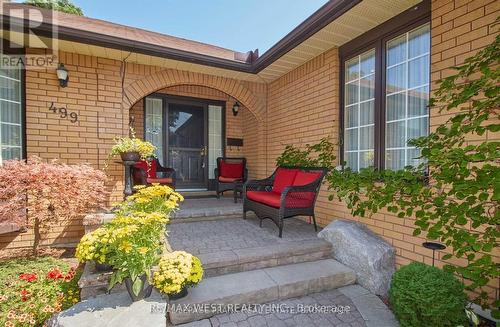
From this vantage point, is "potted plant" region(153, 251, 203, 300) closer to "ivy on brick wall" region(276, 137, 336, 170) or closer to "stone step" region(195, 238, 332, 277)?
"stone step" region(195, 238, 332, 277)

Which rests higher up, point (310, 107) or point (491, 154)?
point (310, 107)

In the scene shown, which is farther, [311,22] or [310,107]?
[310,107]

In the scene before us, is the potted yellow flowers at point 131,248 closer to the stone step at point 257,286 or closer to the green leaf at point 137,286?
the green leaf at point 137,286

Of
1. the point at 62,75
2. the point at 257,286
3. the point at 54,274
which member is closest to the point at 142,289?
the point at 257,286

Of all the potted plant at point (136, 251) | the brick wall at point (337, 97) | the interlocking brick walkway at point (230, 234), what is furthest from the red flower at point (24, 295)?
the brick wall at point (337, 97)

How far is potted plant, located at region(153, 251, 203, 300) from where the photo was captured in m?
1.96

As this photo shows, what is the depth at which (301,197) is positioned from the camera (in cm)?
341

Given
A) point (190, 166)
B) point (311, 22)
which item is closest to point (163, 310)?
point (311, 22)

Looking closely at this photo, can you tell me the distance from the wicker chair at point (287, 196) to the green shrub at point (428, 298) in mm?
1486

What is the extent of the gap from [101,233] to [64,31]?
9.17 feet

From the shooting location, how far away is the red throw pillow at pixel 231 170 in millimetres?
5863

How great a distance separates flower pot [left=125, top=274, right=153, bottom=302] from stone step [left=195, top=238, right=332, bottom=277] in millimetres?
557

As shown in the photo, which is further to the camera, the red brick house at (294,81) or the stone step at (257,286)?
the red brick house at (294,81)

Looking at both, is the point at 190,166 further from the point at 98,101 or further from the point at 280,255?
the point at 280,255
